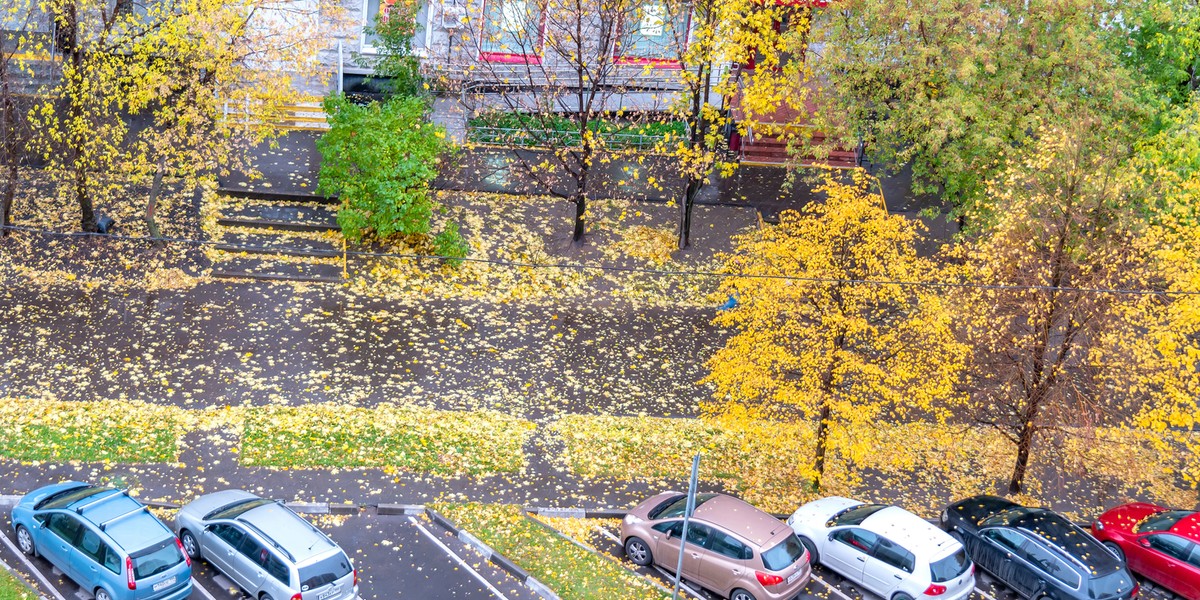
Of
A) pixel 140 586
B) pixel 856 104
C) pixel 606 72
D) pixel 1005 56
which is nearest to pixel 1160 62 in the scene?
pixel 1005 56

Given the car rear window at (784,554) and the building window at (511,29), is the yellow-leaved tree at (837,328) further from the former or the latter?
the building window at (511,29)

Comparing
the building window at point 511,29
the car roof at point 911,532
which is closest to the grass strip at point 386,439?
the car roof at point 911,532

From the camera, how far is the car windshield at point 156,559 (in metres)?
17.3

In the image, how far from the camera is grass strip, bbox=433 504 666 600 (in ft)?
62.1

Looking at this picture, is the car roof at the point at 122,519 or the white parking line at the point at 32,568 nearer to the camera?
the car roof at the point at 122,519

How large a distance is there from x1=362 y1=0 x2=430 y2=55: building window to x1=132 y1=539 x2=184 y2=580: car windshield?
20.1 m

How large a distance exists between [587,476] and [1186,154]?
14.5 meters

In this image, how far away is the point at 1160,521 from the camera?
69.6 ft

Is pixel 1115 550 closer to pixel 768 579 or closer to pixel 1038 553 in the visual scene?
pixel 1038 553

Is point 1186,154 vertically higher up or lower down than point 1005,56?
lower down

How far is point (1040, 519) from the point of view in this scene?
68.0 feet

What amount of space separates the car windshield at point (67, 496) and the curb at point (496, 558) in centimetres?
536

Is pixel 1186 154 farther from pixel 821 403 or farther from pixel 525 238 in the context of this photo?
pixel 525 238

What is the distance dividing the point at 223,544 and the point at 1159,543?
1567 cm
